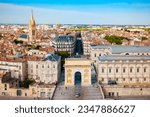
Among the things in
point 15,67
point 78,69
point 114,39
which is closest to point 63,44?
point 114,39

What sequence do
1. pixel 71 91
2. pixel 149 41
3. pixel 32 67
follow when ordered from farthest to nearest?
pixel 32 67 → pixel 149 41 → pixel 71 91

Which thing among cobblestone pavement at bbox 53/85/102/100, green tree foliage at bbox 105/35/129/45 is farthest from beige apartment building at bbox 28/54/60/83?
green tree foliage at bbox 105/35/129/45

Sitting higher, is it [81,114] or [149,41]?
[149,41]

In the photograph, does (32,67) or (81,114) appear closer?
(81,114)

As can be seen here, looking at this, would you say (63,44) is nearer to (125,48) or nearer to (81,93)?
(125,48)

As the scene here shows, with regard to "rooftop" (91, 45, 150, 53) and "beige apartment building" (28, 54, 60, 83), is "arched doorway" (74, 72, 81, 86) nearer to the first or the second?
"beige apartment building" (28, 54, 60, 83)

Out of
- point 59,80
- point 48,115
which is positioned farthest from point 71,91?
point 48,115

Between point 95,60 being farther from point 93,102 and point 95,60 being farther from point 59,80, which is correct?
point 93,102

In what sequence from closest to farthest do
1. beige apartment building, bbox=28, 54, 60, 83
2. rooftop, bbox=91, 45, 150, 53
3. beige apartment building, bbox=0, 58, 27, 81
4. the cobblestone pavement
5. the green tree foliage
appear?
the cobblestone pavement < rooftop, bbox=91, 45, 150, 53 < beige apartment building, bbox=28, 54, 60, 83 < beige apartment building, bbox=0, 58, 27, 81 < the green tree foliage

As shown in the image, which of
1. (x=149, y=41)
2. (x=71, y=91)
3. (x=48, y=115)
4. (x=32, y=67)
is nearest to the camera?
(x=48, y=115)
